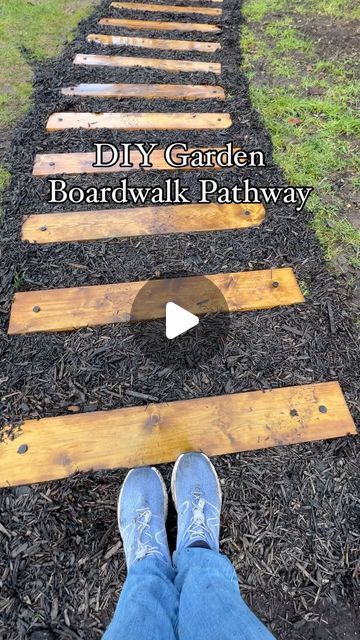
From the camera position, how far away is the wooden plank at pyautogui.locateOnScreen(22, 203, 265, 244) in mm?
2543

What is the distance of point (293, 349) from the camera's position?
2104 millimetres

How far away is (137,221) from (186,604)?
1994 mm

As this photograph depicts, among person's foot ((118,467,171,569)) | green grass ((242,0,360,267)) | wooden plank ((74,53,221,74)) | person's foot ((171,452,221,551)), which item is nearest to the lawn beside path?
green grass ((242,0,360,267))

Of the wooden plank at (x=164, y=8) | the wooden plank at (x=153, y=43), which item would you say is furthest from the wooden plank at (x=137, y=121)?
the wooden plank at (x=164, y=8)

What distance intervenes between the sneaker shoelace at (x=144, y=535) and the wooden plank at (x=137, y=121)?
2.69 meters

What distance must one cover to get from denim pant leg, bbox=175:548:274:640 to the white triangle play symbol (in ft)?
3.15

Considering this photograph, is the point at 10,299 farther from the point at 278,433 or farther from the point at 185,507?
the point at 278,433

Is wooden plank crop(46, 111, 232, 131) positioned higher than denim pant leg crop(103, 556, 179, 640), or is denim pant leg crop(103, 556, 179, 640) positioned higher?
wooden plank crop(46, 111, 232, 131)

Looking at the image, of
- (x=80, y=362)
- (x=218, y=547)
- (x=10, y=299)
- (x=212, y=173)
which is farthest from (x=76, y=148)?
(x=218, y=547)

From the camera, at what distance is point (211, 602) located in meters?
1.30

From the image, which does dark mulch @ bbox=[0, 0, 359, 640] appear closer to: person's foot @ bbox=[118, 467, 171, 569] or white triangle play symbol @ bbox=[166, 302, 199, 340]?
person's foot @ bbox=[118, 467, 171, 569]

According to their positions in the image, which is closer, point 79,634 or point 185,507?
point 79,634

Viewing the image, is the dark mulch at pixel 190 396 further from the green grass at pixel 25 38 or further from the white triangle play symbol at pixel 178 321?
the green grass at pixel 25 38

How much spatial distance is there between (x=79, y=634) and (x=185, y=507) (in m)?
0.55
